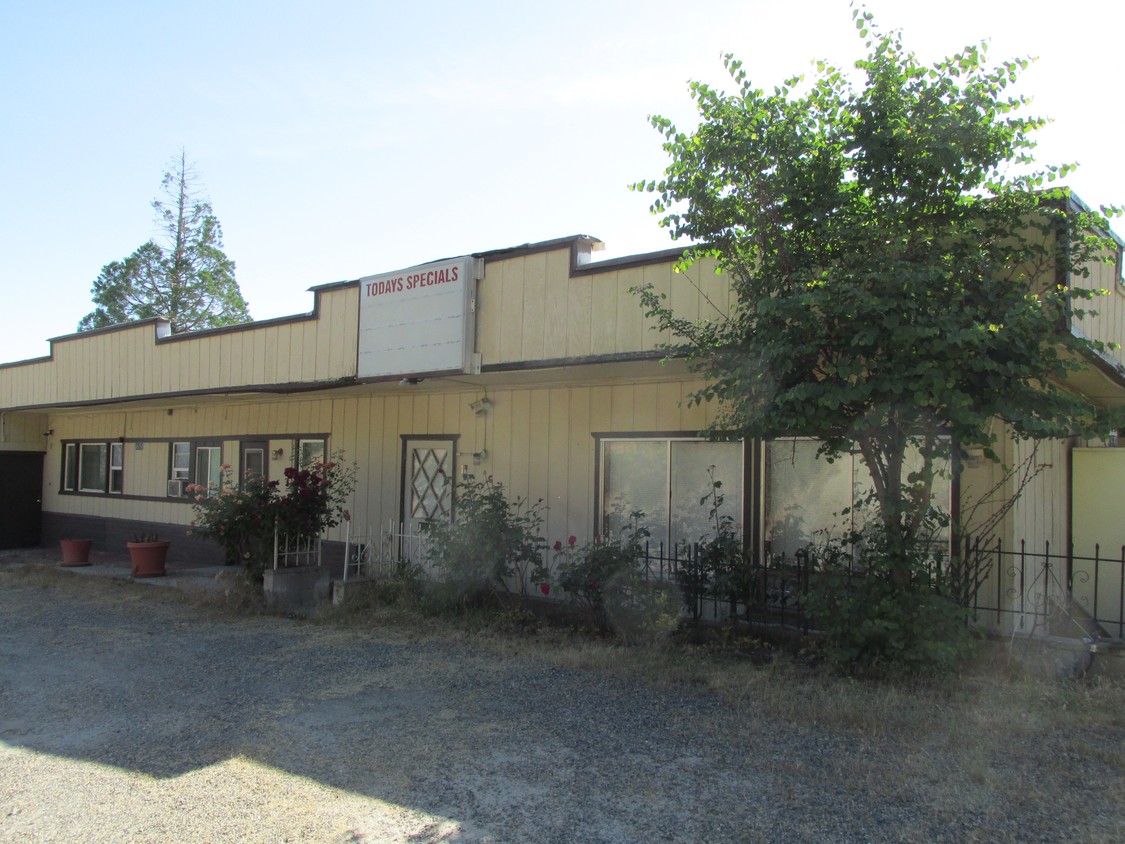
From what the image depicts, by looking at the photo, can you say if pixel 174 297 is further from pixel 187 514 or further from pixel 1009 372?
pixel 1009 372

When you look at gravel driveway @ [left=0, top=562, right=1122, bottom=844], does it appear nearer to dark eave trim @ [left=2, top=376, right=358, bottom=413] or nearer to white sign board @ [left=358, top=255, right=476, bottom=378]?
white sign board @ [left=358, top=255, right=476, bottom=378]

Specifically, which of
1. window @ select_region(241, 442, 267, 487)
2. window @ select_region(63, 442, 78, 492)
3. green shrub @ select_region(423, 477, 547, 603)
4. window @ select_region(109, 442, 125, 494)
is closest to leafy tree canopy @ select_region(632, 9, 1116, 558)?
green shrub @ select_region(423, 477, 547, 603)

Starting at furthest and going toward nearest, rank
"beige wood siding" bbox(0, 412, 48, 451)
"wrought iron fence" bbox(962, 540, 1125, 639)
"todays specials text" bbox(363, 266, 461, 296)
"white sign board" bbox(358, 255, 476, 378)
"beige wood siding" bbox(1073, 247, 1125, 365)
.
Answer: "beige wood siding" bbox(0, 412, 48, 451)
"todays specials text" bbox(363, 266, 461, 296)
"white sign board" bbox(358, 255, 476, 378)
"beige wood siding" bbox(1073, 247, 1125, 365)
"wrought iron fence" bbox(962, 540, 1125, 639)

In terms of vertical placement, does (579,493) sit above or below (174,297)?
below

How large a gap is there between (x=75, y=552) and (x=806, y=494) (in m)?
12.9

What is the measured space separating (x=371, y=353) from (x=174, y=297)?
30577 mm

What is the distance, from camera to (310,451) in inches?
538

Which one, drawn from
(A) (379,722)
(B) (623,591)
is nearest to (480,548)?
(B) (623,591)

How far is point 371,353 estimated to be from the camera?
35.4ft

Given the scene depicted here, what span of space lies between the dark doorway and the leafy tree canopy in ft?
58.1

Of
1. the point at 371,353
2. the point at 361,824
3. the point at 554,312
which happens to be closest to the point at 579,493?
the point at 554,312

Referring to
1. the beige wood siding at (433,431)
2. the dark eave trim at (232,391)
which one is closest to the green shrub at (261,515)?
the dark eave trim at (232,391)

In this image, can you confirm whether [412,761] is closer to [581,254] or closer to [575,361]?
[575,361]

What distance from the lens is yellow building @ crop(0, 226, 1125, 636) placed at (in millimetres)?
8328
